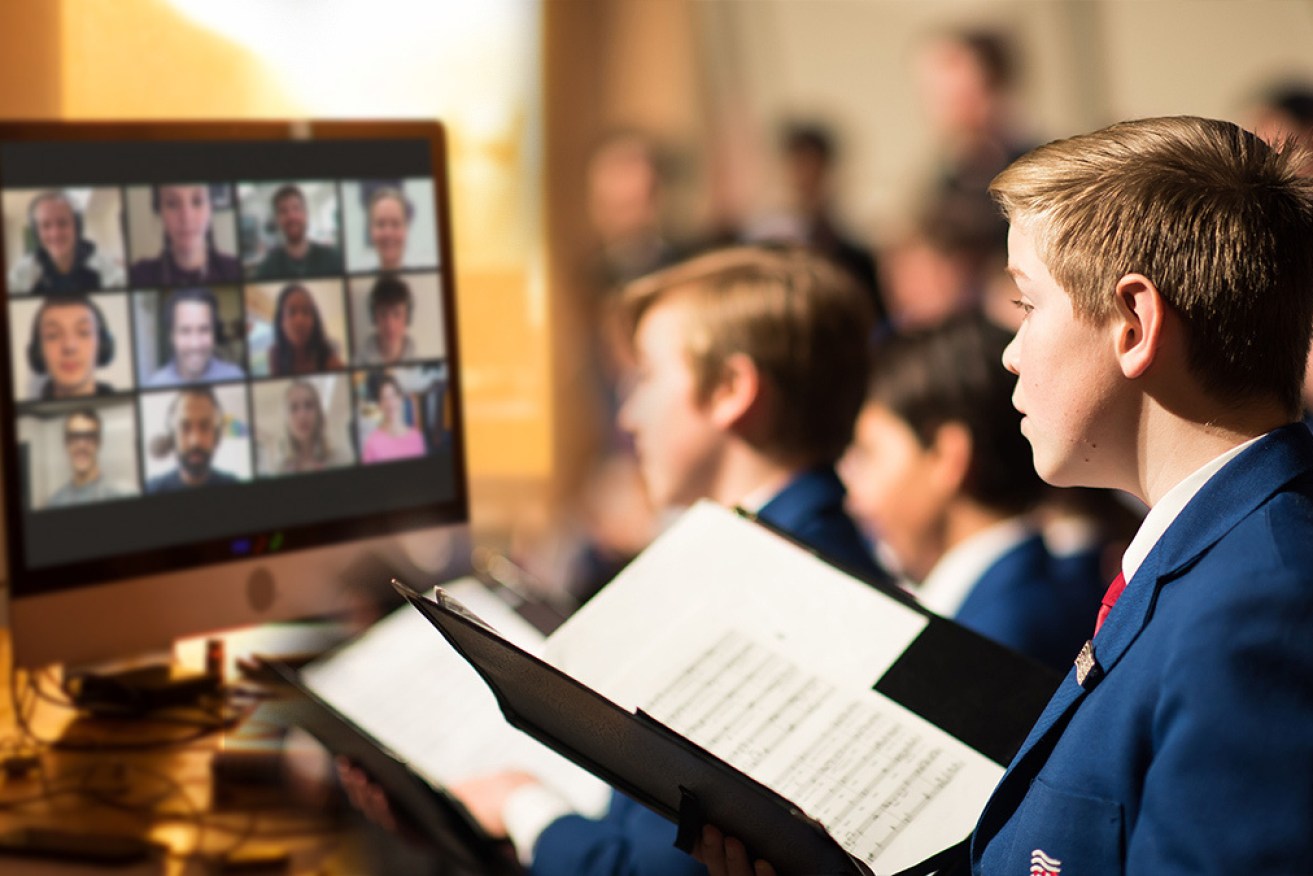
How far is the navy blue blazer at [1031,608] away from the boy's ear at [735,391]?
0.43m

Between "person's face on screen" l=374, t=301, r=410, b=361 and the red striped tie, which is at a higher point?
"person's face on screen" l=374, t=301, r=410, b=361

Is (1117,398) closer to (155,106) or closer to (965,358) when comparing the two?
(965,358)

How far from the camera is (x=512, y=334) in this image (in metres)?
2.80

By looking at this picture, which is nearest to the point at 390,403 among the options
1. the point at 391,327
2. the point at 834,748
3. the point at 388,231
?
the point at 391,327

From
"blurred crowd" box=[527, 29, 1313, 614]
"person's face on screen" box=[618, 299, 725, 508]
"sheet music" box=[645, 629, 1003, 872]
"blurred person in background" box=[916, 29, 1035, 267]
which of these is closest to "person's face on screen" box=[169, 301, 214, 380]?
"person's face on screen" box=[618, 299, 725, 508]

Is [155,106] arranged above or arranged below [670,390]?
above

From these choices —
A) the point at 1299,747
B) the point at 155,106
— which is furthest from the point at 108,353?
the point at 1299,747

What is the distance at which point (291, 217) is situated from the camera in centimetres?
141

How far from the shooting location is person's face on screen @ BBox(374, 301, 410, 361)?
1479mm

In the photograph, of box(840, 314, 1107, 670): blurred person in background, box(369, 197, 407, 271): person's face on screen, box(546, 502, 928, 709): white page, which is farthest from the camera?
box(840, 314, 1107, 670): blurred person in background

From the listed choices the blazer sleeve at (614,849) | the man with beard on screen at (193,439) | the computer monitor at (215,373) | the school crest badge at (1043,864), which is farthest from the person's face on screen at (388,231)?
the school crest badge at (1043,864)

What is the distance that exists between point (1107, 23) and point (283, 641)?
4.86 metres

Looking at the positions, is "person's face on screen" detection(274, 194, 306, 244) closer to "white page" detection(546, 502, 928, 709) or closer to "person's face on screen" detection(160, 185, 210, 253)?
"person's face on screen" detection(160, 185, 210, 253)

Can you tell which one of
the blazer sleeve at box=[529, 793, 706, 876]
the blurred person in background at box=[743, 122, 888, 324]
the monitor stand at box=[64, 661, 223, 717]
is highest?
the blurred person in background at box=[743, 122, 888, 324]
